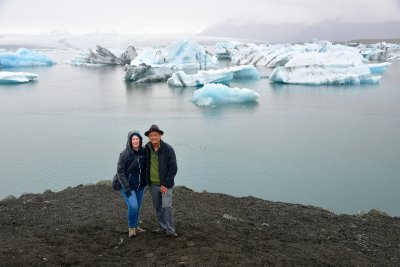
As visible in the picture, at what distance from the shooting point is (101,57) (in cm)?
2998

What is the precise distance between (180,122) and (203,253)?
26.0ft

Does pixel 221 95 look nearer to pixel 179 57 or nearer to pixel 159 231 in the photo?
pixel 159 231

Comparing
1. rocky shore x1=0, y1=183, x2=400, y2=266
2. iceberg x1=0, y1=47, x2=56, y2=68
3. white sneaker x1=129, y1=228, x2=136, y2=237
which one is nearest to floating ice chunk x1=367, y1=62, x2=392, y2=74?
rocky shore x1=0, y1=183, x2=400, y2=266

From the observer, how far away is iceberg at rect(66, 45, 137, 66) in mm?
30000

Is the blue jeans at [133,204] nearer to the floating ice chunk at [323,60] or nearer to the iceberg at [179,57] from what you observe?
the floating ice chunk at [323,60]

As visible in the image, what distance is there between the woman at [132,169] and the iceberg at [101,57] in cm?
2820

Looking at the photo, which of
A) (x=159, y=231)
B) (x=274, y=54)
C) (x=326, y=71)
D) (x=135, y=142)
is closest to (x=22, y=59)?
(x=274, y=54)

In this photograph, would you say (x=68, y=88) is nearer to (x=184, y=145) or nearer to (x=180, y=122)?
(x=180, y=122)

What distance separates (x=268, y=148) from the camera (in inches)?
310

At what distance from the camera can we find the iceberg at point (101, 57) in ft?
98.4

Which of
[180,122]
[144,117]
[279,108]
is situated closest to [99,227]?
[180,122]

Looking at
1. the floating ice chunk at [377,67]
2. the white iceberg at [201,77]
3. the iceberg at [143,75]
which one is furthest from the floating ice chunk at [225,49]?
the white iceberg at [201,77]

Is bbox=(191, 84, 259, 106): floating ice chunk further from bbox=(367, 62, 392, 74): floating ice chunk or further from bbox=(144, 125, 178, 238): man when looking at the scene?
bbox=(367, 62, 392, 74): floating ice chunk

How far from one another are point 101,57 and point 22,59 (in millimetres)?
4991
